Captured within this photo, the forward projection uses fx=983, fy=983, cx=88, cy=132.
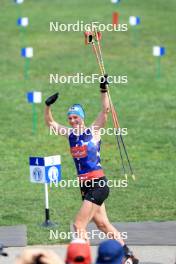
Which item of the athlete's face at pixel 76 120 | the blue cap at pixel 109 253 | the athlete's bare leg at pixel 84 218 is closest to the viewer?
the blue cap at pixel 109 253

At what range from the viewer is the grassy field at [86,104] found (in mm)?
15016

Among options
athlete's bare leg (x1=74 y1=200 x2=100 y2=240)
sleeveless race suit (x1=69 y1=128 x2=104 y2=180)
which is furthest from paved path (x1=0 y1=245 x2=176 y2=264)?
sleeveless race suit (x1=69 y1=128 x2=104 y2=180)

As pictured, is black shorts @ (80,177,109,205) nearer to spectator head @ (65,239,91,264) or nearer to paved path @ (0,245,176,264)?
paved path @ (0,245,176,264)

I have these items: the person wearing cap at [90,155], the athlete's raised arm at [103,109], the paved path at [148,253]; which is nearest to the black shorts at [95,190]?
the person wearing cap at [90,155]

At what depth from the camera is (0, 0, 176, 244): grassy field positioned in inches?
591

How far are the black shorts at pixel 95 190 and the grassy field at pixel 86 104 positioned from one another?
170 cm

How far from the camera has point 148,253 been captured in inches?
496

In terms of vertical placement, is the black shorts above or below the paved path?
above

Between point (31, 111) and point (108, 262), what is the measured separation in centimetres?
1429

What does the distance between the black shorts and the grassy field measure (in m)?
1.70

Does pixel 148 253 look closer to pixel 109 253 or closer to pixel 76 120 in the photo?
pixel 76 120

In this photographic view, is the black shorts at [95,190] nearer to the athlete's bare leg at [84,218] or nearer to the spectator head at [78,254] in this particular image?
the athlete's bare leg at [84,218]


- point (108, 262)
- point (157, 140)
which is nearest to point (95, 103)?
point (157, 140)

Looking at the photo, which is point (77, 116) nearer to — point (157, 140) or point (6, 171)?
point (6, 171)
